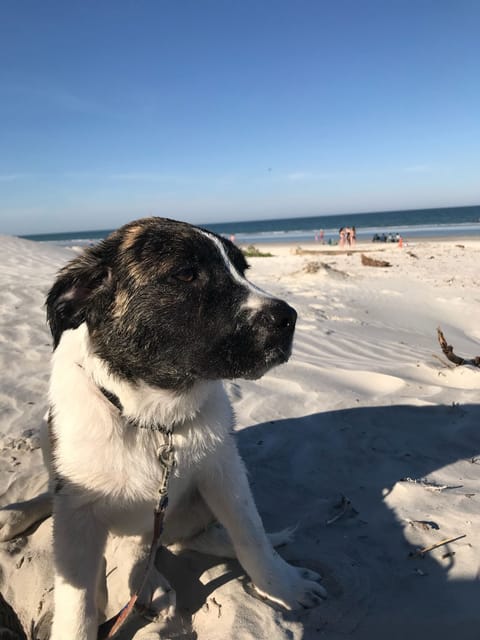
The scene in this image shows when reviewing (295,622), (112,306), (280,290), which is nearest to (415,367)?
(295,622)

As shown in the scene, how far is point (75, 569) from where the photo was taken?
2170mm

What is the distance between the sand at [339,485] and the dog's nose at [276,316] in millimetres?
1396

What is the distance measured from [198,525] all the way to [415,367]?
3.85m

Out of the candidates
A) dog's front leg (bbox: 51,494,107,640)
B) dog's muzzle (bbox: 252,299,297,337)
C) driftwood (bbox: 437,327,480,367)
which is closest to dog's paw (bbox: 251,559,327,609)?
dog's front leg (bbox: 51,494,107,640)

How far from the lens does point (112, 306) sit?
2.36 meters

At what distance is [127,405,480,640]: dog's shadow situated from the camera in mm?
2230

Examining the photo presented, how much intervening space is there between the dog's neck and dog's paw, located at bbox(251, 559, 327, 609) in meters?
0.93

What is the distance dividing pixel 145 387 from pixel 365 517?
1.69 meters

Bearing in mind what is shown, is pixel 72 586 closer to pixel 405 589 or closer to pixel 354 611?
pixel 354 611

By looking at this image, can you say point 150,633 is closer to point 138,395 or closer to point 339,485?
point 138,395

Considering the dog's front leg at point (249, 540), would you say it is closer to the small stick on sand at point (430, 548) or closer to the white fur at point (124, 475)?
the white fur at point (124, 475)

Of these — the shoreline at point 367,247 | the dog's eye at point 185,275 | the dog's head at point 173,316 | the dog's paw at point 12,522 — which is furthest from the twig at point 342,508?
the shoreline at point 367,247

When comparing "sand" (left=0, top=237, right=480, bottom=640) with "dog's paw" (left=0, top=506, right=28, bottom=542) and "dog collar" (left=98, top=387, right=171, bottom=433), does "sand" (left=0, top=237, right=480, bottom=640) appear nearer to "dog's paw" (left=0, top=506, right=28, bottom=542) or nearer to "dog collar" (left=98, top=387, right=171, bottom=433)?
"dog's paw" (left=0, top=506, right=28, bottom=542)

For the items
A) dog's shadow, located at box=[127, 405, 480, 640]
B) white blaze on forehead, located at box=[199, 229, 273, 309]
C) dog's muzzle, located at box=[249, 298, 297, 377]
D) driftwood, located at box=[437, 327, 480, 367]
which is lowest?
dog's shadow, located at box=[127, 405, 480, 640]
